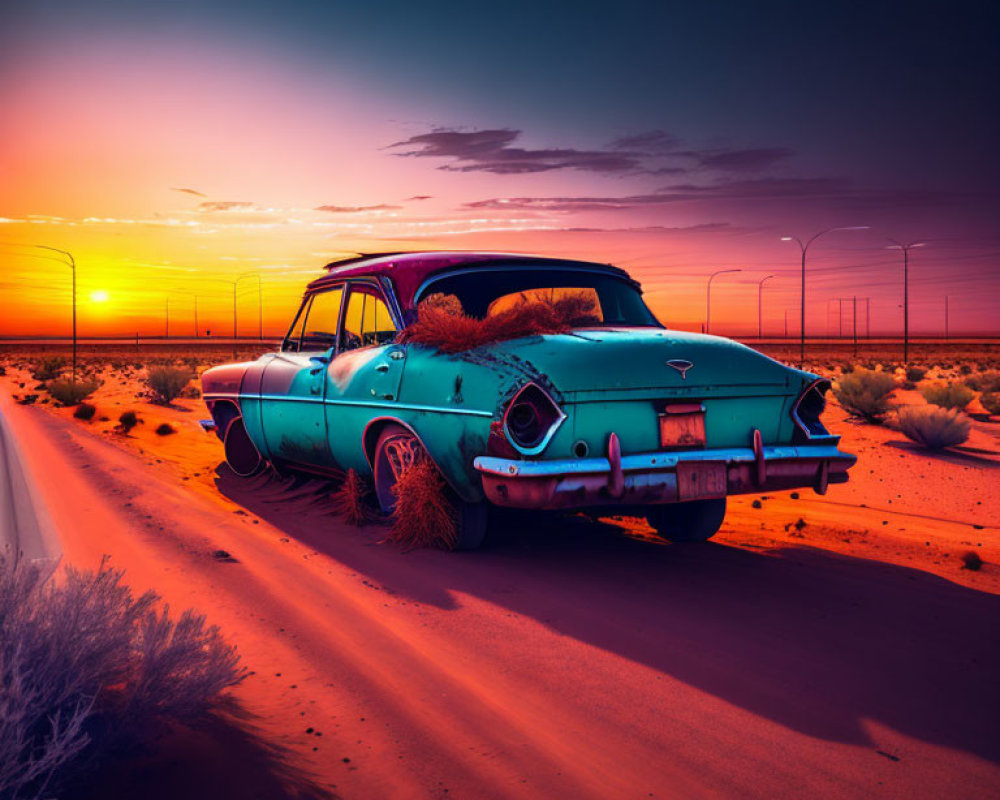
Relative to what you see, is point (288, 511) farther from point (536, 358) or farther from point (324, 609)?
point (536, 358)

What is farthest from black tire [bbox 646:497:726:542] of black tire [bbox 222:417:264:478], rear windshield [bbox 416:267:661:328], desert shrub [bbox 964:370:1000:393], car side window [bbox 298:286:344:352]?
desert shrub [bbox 964:370:1000:393]

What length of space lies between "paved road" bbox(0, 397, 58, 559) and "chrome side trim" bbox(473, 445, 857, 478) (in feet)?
8.10

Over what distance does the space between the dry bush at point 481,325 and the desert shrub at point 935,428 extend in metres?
8.65

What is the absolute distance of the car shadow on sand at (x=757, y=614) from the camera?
3436 mm

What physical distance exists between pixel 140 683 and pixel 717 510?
4.48 meters

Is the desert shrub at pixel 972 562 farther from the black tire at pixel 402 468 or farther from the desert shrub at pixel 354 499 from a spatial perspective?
the desert shrub at pixel 354 499

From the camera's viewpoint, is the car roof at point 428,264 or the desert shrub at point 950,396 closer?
the car roof at point 428,264

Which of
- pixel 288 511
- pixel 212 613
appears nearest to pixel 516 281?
pixel 288 511

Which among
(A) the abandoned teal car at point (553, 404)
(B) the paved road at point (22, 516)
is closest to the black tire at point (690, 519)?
(A) the abandoned teal car at point (553, 404)

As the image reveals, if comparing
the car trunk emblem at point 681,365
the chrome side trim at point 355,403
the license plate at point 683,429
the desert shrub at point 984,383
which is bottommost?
the desert shrub at point 984,383

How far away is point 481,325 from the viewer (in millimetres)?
5219

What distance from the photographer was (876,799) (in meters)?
2.72

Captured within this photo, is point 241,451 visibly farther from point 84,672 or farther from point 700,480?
point 84,672

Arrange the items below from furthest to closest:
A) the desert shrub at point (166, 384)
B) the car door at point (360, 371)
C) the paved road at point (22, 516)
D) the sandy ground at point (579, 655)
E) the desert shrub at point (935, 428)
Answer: the desert shrub at point (166, 384)
the desert shrub at point (935, 428)
the paved road at point (22, 516)
the car door at point (360, 371)
the sandy ground at point (579, 655)
